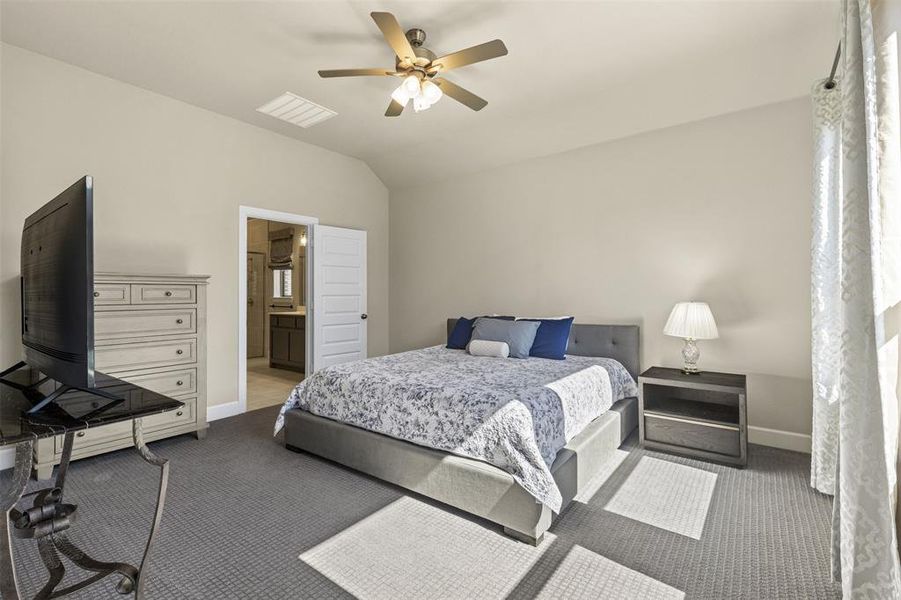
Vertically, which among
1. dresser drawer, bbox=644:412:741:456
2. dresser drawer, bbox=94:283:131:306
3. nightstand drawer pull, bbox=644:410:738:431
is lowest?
dresser drawer, bbox=644:412:741:456

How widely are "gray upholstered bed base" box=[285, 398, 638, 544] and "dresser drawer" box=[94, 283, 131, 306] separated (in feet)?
4.80

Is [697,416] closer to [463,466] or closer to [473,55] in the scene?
[463,466]

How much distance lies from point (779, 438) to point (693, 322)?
1143mm

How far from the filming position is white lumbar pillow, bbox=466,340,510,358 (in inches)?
148

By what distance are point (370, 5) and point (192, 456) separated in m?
3.29

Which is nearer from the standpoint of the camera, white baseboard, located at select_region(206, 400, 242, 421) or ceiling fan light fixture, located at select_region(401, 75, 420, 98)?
ceiling fan light fixture, located at select_region(401, 75, 420, 98)

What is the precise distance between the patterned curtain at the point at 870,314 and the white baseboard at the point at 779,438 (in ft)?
7.72

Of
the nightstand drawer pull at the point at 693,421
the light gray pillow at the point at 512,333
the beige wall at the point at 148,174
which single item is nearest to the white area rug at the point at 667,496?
the nightstand drawer pull at the point at 693,421

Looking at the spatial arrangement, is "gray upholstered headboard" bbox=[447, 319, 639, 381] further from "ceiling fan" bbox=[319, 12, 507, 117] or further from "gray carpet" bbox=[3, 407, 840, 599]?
"ceiling fan" bbox=[319, 12, 507, 117]

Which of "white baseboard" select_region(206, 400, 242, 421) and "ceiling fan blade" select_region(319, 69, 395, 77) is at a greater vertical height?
"ceiling fan blade" select_region(319, 69, 395, 77)

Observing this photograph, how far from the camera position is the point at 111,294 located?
306 centimetres

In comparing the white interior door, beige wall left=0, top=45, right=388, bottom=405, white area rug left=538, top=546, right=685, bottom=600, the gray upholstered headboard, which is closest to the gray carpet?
white area rug left=538, top=546, right=685, bottom=600

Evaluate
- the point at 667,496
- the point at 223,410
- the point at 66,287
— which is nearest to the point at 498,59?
the point at 66,287

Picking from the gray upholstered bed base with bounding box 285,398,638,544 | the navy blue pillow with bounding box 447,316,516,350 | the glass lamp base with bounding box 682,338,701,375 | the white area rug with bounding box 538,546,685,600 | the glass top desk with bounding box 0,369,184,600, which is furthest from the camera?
the navy blue pillow with bounding box 447,316,516,350
